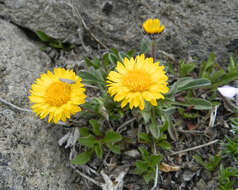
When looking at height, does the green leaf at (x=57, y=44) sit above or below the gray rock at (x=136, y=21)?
below

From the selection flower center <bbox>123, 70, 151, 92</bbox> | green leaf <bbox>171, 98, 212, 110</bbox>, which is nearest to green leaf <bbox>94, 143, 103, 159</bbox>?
flower center <bbox>123, 70, 151, 92</bbox>

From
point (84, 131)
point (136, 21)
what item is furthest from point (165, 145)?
point (136, 21)

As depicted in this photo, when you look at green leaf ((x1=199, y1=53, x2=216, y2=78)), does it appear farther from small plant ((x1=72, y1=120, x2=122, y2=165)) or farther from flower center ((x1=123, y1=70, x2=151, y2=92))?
small plant ((x1=72, y1=120, x2=122, y2=165))

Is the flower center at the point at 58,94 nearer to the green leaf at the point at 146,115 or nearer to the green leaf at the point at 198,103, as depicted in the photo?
the green leaf at the point at 146,115

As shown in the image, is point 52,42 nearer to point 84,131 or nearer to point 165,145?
point 84,131

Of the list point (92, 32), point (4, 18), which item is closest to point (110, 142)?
point (92, 32)

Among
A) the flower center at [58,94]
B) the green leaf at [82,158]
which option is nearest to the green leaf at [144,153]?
the green leaf at [82,158]
